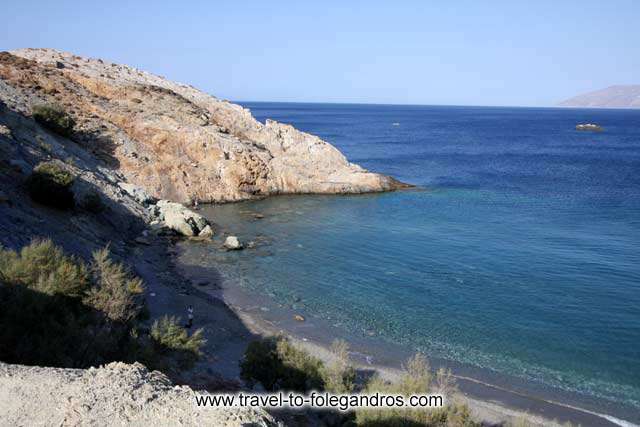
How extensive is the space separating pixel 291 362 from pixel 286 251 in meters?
16.0

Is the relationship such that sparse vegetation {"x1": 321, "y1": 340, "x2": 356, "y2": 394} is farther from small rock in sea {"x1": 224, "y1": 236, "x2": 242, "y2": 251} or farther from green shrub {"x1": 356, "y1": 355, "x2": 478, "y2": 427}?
small rock in sea {"x1": 224, "y1": 236, "x2": 242, "y2": 251}

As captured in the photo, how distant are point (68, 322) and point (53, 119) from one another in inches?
1102

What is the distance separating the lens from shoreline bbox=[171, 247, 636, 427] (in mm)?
13820

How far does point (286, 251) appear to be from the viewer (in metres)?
27.8

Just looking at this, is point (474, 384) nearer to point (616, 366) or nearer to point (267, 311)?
point (616, 366)

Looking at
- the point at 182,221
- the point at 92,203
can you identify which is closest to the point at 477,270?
the point at 182,221

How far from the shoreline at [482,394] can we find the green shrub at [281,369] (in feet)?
13.5

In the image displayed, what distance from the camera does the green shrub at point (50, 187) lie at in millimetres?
21047

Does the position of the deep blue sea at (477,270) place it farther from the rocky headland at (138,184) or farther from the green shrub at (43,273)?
the green shrub at (43,273)

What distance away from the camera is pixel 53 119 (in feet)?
→ 108

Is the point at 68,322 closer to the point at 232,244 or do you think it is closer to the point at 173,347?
the point at 173,347

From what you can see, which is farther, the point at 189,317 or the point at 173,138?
the point at 173,138

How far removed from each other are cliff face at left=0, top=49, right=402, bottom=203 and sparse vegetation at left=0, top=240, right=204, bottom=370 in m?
26.7

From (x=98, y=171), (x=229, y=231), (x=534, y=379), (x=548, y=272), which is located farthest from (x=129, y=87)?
(x=534, y=379)
